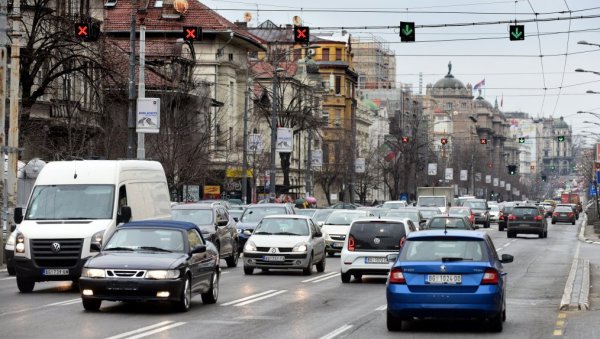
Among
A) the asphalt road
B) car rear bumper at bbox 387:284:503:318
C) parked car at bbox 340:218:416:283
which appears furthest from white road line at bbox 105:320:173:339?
parked car at bbox 340:218:416:283

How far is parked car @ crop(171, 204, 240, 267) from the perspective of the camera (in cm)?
3350

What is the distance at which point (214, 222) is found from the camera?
1331 inches

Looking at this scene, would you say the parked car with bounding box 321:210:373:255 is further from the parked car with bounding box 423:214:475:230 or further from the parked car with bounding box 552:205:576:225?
the parked car with bounding box 552:205:576:225

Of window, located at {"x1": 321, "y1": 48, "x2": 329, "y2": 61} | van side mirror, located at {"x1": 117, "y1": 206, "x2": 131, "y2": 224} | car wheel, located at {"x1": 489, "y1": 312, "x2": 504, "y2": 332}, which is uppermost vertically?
window, located at {"x1": 321, "y1": 48, "x2": 329, "y2": 61}

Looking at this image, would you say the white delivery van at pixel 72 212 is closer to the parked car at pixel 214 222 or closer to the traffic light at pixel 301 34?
the parked car at pixel 214 222

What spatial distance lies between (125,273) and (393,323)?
434 cm

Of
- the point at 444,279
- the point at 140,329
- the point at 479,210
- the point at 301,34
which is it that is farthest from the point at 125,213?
the point at 479,210

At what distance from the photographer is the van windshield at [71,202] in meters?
25.4

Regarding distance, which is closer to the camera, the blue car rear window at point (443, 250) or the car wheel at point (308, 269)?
the blue car rear window at point (443, 250)

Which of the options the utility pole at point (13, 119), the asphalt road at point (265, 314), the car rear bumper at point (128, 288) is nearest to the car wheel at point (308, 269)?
the asphalt road at point (265, 314)

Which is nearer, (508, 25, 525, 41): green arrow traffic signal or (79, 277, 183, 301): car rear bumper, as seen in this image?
(79, 277, 183, 301): car rear bumper

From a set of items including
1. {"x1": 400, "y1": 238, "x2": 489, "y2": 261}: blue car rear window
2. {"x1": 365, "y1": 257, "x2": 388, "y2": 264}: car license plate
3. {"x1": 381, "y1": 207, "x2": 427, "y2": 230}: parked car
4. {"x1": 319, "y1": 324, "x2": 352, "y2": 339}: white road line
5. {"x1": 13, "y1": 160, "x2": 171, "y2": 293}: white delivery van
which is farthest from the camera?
{"x1": 381, "y1": 207, "x2": 427, "y2": 230}: parked car

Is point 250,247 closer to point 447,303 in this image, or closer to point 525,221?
point 447,303

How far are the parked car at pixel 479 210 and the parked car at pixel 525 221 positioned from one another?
16.3 m
